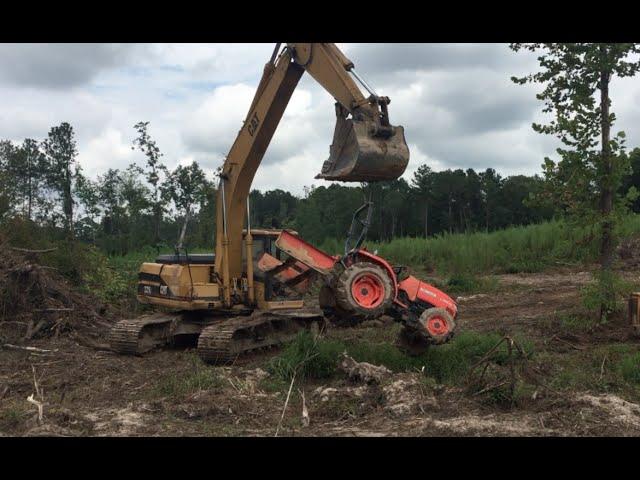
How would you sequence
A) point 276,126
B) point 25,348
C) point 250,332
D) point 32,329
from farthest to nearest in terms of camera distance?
point 32,329 → point 25,348 → point 276,126 → point 250,332

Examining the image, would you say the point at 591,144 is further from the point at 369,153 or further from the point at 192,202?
the point at 192,202

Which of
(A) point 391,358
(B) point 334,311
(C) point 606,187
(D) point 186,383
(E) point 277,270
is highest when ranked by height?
(C) point 606,187

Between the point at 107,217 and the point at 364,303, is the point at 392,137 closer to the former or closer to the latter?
the point at 364,303

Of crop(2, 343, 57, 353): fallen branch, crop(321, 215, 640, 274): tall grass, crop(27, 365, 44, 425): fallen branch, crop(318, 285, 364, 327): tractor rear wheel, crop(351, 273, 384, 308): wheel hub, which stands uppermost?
crop(321, 215, 640, 274): tall grass

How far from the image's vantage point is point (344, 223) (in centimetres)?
5031

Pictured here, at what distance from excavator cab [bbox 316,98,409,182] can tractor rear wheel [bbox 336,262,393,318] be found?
1114 millimetres

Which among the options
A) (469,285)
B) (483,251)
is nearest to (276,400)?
(469,285)

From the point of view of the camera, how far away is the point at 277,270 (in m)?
11.0

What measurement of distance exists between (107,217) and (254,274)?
27.6 meters

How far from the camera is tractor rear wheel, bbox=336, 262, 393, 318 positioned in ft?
28.6

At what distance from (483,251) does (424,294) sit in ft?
48.8

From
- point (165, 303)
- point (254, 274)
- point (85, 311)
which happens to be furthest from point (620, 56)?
point (85, 311)

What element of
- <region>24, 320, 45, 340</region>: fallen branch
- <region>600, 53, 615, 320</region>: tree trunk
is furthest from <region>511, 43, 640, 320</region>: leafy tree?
<region>24, 320, 45, 340</region>: fallen branch

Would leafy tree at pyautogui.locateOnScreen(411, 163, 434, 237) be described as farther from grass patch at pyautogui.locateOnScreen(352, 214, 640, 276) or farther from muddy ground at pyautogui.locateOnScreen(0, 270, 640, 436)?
muddy ground at pyautogui.locateOnScreen(0, 270, 640, 436)
